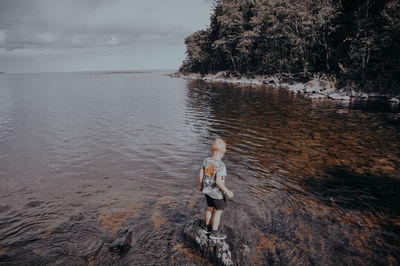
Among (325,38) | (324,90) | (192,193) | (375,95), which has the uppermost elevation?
(325,38)

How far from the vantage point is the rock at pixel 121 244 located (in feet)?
17.1

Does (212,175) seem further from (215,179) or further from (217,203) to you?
(217,203)

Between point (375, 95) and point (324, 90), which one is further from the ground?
point (324, 90)

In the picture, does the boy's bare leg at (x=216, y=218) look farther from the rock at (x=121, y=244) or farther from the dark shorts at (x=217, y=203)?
the rock at (x=121, y=244)

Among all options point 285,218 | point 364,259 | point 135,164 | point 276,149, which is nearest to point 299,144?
point 276,149

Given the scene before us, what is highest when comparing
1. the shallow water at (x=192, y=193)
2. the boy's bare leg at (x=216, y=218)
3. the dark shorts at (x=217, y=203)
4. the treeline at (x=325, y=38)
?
the treeline at (x=325, y=38)

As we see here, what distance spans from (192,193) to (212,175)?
3.40 m

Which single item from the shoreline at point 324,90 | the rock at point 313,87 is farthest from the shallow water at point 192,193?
the rock at point 313,87

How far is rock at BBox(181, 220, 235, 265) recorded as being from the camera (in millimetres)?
4867

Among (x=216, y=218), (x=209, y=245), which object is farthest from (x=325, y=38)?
(x=209, y=245)

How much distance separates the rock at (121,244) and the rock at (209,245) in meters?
1.36

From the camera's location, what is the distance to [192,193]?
26.4ft

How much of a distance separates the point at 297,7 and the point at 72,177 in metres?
49.9

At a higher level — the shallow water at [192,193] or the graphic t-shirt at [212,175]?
the graphic t-shirt at [212,175]
